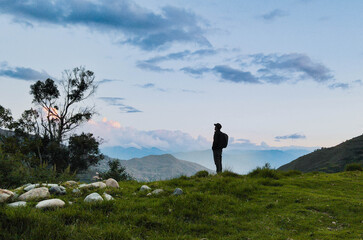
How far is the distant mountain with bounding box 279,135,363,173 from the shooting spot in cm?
11788

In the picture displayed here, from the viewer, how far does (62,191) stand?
1017 cm

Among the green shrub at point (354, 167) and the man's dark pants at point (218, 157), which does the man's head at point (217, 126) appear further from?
the green shrub at point (354, 167)

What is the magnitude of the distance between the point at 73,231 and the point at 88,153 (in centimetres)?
4383

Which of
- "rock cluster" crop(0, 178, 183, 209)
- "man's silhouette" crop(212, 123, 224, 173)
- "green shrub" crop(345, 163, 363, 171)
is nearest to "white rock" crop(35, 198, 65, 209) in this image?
"rock cluster" crop(0, 178, 183, 209)

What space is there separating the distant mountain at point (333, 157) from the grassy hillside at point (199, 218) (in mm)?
114772

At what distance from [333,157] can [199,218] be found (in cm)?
14664

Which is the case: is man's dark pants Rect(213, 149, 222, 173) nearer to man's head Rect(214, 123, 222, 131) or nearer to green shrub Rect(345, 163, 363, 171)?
man's head Rect(214, 123, 222, 131)

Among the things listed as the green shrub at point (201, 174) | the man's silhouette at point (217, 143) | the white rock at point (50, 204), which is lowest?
the white rock at point (50, 204)

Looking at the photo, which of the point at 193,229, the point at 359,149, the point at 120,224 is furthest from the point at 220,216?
the point at 359,149

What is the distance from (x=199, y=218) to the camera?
813cm

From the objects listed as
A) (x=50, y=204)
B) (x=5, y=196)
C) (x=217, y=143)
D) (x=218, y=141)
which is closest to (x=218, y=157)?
(x=217, y=143)

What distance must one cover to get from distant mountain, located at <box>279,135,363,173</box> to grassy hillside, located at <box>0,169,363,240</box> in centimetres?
11477

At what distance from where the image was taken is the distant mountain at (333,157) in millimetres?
117875

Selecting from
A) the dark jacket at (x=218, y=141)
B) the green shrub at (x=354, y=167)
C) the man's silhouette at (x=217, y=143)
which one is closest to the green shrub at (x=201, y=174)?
the man's silhouette at (x=217, y=143)
